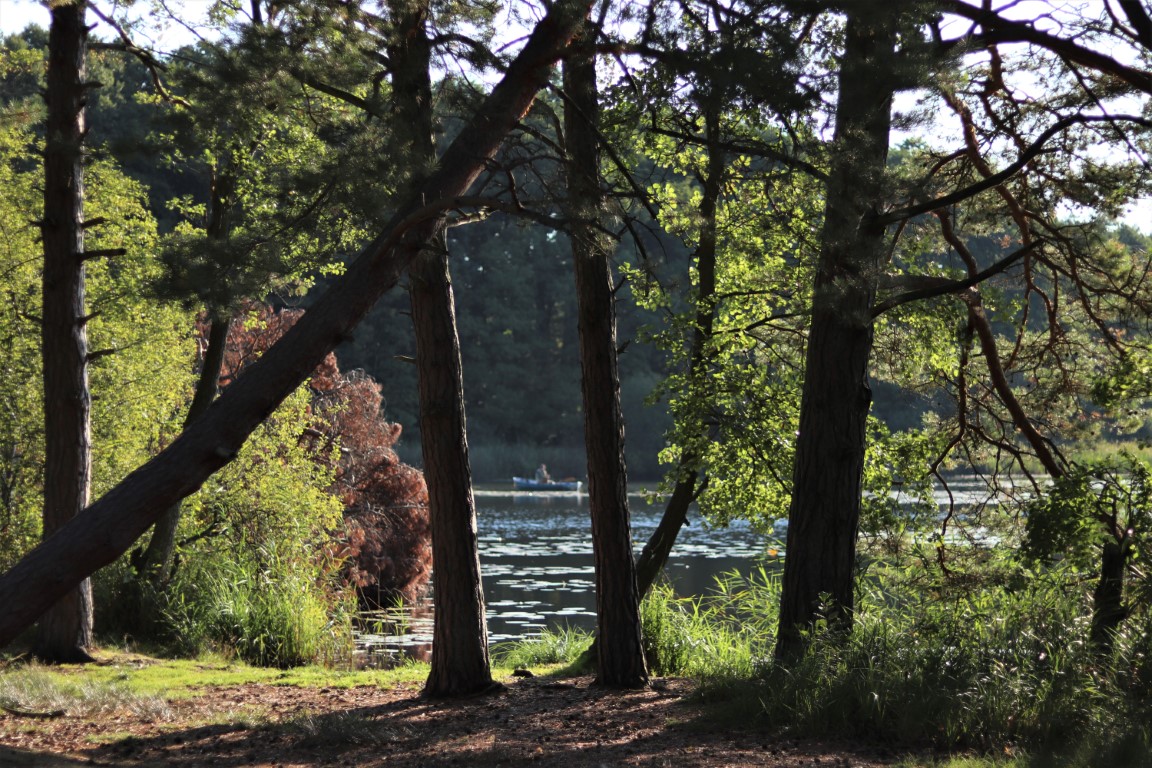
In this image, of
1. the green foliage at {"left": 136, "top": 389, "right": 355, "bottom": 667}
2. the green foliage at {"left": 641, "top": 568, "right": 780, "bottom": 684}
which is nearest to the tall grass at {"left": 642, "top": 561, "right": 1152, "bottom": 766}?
the green foliage at {"left": 641, "top": 568, "right": 780, "bottom": 684}

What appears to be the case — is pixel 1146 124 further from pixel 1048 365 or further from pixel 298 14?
pixel 298 14

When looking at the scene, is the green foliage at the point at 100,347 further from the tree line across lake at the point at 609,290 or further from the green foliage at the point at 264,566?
the green foliage at the point at 264,566

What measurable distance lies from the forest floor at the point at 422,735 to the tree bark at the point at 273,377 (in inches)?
31.5

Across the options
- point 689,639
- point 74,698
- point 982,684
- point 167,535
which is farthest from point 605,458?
point 167,535

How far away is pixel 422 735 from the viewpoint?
A: 646cm

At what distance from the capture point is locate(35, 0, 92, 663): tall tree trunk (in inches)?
354

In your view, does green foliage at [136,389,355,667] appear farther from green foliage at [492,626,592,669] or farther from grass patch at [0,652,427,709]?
green foliage at [492,626,592,669]

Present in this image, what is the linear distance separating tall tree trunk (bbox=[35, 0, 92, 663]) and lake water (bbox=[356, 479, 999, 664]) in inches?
147

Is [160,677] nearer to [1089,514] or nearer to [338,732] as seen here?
[338,732]

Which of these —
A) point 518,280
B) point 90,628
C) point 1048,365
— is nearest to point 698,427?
point 1048,365

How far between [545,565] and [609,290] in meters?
16.9

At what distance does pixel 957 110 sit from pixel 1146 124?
4.52 ft

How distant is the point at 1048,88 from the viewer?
7.85 m

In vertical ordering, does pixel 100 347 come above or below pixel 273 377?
above
